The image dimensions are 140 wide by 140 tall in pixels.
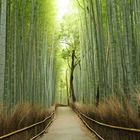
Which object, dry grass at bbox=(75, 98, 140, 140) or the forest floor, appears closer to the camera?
dry grass at bbox=(75, 98, 140, 140)

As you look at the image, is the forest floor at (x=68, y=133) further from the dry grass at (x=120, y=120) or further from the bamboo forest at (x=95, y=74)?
the dry grass at (x=120, y=120)

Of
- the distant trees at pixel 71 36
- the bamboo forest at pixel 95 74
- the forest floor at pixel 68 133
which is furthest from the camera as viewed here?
the distant trees at pixel 71 36

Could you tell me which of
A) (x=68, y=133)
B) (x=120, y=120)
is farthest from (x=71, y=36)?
(x=120, y=120)

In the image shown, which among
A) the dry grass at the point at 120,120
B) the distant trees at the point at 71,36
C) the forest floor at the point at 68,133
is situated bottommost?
the forest floor at the point at 68,133

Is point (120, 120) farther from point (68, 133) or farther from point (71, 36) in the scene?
point (71, 36)

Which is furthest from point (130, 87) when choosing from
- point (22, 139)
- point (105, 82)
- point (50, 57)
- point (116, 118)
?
point (50, 57)

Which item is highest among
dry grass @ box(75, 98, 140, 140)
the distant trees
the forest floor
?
the distant trees

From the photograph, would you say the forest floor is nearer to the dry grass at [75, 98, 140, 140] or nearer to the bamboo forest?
the bamboo forest

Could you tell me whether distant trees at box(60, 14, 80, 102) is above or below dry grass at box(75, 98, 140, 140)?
above

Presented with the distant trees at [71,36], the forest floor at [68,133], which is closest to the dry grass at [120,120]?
the forest floor at [68,133]

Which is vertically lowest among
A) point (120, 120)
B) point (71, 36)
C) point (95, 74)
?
point (120, 120)

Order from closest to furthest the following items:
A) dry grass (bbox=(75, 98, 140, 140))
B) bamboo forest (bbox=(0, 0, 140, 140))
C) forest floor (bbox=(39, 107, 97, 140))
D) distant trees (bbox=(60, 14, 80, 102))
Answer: dry grass (bbox=(75, 98, 140, 140)) → bamboo forest (bbox=(0, 0, 140, 140)) → forest floor (bbox=(39, 107, 97, 140)) → distant trees (bbox=(60, 14, 80, 102))

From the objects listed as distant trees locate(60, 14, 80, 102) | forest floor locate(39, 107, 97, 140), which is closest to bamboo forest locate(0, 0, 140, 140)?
forest floor locate(39, 107, 97, 140)

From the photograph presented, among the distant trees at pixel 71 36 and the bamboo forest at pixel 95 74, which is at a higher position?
the distant trees at pixel 71 36
